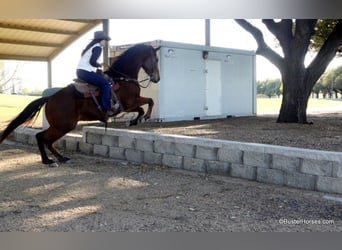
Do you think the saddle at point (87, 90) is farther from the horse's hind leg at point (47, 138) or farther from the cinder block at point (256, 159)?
the cinder block at point (256, 159)

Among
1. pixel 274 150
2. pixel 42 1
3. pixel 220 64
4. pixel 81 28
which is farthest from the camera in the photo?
pixel 220 64

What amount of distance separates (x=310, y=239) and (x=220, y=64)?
10026 mm

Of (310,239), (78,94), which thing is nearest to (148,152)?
(78,94)

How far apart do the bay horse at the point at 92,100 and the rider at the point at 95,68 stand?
0.17 meters

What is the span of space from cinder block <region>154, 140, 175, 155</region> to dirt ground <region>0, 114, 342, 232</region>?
27cm

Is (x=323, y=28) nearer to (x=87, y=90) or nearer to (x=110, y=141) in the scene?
(x=110, y=141)

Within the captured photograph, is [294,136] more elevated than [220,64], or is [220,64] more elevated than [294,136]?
[220,64]

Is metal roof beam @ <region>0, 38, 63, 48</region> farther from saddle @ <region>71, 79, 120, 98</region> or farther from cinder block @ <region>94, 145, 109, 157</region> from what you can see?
saddle @ <region>71, 79, 120, 98</region>

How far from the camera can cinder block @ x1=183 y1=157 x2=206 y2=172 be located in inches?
225

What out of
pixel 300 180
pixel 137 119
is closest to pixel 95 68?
pixel 137 119

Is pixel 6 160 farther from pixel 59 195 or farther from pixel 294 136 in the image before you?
pixel 294 136

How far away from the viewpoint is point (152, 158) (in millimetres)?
6336

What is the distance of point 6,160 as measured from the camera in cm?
688

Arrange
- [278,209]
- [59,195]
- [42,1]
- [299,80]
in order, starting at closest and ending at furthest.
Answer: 1. [278,209]
2. [59,195]
3. [42,1]
4. [299,80]
